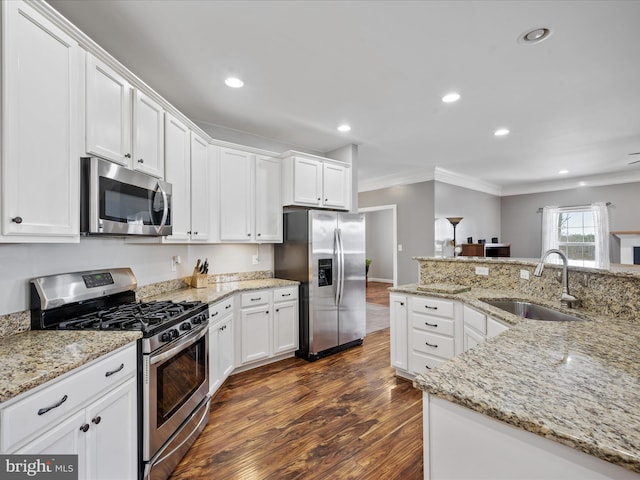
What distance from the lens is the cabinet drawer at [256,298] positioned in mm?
3070

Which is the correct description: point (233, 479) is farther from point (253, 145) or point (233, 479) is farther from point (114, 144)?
point (253, 145)

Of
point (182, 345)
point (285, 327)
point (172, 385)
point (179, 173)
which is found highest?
point (179, 173)

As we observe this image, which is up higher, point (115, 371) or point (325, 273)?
point (325, 273)

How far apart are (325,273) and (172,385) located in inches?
80.4

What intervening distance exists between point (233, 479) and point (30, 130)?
2040 mm

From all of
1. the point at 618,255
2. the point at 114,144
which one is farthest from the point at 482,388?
the point at 618,255

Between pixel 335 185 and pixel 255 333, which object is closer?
pixel 255 333

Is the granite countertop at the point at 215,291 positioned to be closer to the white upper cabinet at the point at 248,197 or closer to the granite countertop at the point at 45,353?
the white upper cabinet at the point at 248,197

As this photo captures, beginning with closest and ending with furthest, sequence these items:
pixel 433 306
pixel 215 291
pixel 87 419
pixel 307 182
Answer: pixel 87 419 < pixel 433 306 < pixel 215 291 < pixel 307 182

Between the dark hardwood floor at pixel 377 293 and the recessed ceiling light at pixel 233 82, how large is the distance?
505 cm

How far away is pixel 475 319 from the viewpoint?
2.30 meters

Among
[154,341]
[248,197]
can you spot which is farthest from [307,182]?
[154,341]

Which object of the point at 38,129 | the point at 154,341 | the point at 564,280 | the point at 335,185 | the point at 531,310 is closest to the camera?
the point at 38,129

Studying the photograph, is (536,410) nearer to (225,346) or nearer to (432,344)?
(432,344)
